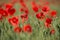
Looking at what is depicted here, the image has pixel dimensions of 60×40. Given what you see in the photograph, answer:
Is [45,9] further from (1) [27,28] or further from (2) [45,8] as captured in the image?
(1) [27,28]

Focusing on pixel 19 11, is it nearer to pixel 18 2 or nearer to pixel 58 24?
pixel 18 2

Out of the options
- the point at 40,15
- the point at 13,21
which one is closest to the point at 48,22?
the point at 40,15

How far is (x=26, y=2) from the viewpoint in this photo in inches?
61.9

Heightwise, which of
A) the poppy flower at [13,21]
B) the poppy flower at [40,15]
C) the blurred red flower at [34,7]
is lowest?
the poppy flower at [13,21]

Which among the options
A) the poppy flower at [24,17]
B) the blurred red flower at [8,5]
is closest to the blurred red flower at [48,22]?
the poppy flower at [24,17]

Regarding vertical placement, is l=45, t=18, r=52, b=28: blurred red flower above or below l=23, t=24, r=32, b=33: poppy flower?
above

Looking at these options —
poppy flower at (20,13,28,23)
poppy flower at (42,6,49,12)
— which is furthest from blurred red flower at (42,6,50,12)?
poppy flower at (20,13,28,23)

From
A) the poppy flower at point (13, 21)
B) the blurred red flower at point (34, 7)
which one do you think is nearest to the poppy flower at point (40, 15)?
the blurred red flower at point (34, 7)

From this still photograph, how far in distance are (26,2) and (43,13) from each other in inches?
6.2

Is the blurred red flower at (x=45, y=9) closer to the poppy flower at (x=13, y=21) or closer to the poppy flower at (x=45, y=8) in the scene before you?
the poppy flower at (x=45, y=8)

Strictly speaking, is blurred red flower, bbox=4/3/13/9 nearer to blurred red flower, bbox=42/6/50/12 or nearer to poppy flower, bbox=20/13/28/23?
poppy flower, bbox=20/13/28/23

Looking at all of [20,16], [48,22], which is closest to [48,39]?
[48,22]

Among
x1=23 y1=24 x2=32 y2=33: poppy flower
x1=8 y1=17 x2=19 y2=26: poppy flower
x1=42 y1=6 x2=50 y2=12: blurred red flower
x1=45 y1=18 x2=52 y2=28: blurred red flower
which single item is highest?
x1=42 y1=6 x2=50 y2=12: blurred red flower

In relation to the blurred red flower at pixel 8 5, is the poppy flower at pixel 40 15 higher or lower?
lower
